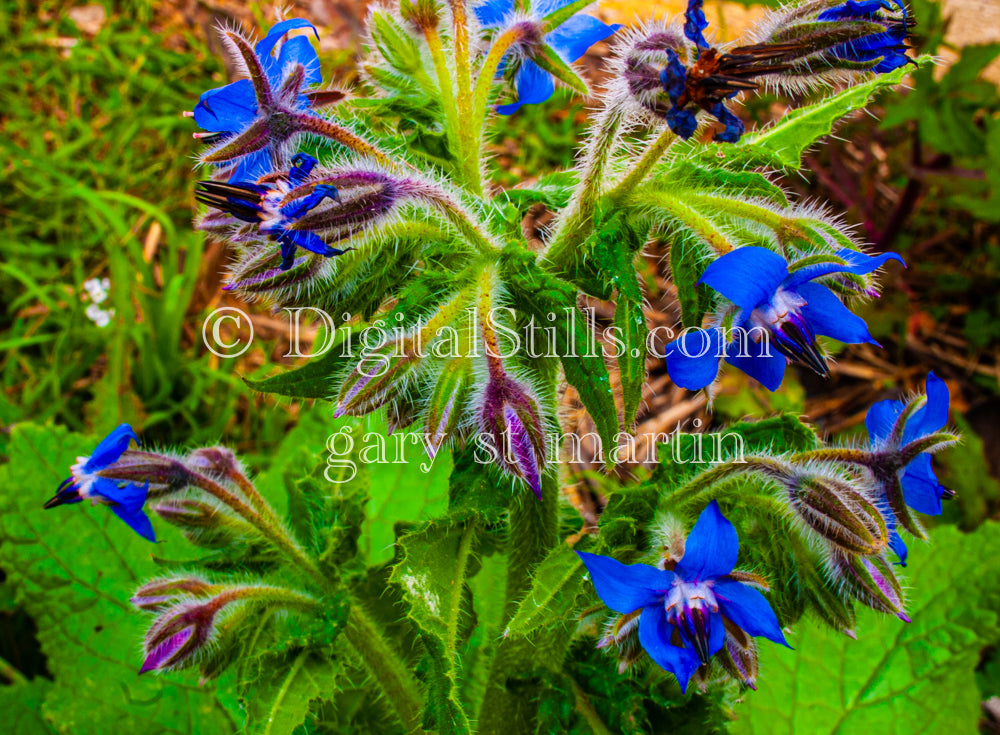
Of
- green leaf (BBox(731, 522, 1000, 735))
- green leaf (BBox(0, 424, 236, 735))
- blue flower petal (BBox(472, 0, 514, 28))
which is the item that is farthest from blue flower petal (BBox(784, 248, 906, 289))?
green leaf (BBox(0, 424, 236, 735))

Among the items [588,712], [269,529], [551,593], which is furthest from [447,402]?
[588,712]

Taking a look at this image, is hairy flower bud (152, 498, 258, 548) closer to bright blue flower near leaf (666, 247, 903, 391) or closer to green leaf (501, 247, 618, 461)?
green leaf (501, 247, 618, 461)

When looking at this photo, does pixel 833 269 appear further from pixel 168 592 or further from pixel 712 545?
pixel 168 592

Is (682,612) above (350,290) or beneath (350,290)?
beneath

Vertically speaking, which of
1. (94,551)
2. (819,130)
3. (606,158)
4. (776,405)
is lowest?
(776,405)

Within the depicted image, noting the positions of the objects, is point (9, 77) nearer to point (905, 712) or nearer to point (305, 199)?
point (305, 199)

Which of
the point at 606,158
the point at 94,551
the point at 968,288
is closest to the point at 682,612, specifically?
the point at 606,158

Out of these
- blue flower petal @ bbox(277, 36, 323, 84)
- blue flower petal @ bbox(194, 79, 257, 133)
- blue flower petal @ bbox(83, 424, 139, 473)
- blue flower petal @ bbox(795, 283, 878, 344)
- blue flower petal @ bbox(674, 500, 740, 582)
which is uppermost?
blue flower petal @ bbox(277, 36, 323, 84)

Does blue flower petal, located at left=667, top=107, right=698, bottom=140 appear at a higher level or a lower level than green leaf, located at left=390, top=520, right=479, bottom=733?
higher

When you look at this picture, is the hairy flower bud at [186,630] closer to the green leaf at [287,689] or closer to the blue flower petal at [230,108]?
the green leaf at [287,689]
